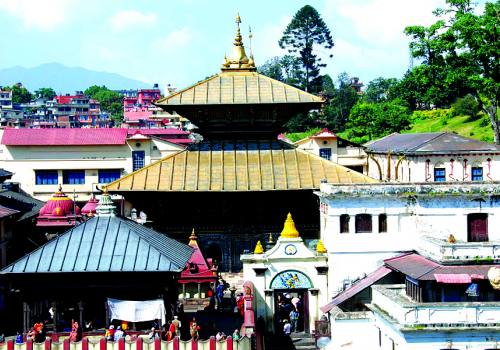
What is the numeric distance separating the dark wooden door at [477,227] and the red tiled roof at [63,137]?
42709 mm

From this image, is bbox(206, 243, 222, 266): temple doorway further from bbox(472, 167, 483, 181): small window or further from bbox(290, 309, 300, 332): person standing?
bbox(472, 167, 483, 181): small window

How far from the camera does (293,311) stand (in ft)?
131

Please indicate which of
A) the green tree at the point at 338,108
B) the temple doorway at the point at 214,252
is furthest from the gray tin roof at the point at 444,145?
the green tree at the point at 338,108

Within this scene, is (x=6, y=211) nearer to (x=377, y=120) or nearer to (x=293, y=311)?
(x=293, y=311)

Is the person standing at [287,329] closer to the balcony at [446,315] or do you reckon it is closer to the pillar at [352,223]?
the pillar at [352,223]

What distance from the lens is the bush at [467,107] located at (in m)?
90.5

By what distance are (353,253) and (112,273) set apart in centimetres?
1260

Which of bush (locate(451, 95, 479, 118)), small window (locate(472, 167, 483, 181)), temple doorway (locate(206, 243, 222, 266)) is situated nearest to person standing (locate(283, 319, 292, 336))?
temple doorway (locate(206, 243, 222, 266))

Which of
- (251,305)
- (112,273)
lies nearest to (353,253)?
(251,305)

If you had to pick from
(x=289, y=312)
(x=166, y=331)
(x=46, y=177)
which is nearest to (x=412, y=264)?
(x=289, y=312)

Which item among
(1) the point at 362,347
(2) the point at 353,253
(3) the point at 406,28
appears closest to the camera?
(1) the point at 362,347

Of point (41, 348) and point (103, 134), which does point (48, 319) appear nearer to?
point (41, 348)

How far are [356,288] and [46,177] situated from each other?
44.2 m

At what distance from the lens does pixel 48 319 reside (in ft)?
103
